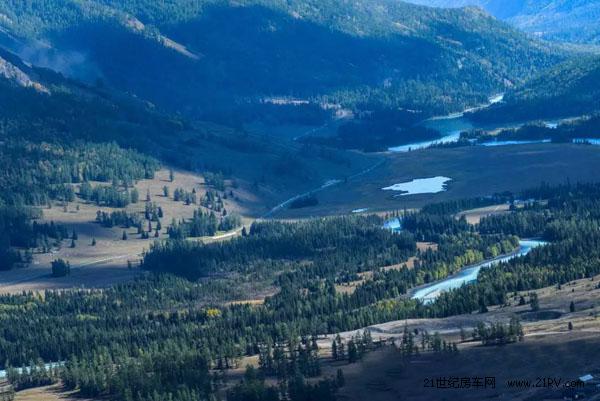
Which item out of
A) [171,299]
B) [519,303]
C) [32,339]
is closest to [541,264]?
[519,303]

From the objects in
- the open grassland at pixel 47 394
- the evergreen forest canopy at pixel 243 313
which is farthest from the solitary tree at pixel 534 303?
the open grassland at pixel 47 394

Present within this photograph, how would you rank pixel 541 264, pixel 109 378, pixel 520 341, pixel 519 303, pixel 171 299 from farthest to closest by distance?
pixel 171 299, pixel 541 264, pixel 519 303, pixel 109 378, pixel 520 341

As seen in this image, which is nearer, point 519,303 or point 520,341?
point 520,341

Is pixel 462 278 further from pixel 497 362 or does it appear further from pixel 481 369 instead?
pixel 481 369

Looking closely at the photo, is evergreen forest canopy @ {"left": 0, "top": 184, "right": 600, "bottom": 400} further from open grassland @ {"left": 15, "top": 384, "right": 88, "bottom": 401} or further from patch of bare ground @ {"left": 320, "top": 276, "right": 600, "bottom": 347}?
patch of bare ground @ {"left": 320, "top": 276, "right": 600, "bottom": 347}

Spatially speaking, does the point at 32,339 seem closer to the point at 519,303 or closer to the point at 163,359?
the point at 163,359

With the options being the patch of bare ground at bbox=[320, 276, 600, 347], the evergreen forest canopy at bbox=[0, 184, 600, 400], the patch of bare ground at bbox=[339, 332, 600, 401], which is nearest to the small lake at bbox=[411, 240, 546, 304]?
the evergreen forest canopy at bbox=[0, 184, 600, 400]
